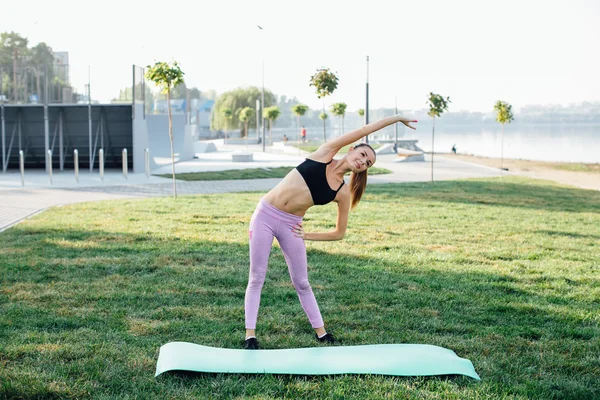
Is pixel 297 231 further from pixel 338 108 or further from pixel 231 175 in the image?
pixel 338 108

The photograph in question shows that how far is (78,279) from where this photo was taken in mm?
7141

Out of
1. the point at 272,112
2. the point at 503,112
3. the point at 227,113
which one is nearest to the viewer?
the point at 503,112

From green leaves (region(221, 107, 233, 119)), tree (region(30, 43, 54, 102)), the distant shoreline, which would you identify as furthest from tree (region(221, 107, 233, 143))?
tree (region(30, 43, 54, 102))

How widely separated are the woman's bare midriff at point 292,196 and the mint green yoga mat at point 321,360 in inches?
40.7

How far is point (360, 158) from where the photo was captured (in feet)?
15.6

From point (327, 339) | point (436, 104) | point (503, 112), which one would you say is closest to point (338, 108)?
point (503, 112)

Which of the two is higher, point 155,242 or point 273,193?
point 273,193

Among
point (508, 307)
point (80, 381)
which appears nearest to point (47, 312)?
point (80, 381)

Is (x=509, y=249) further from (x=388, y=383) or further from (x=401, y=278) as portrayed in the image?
(x=388, y=383)

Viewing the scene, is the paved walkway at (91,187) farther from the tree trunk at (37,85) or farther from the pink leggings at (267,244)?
the pink leggings at (267,244)

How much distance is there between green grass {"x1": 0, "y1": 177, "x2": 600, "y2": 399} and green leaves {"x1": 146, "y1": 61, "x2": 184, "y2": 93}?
4.17 meters

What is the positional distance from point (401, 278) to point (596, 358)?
272cm

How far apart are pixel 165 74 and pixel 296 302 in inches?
392

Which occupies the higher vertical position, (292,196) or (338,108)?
(338,108)
